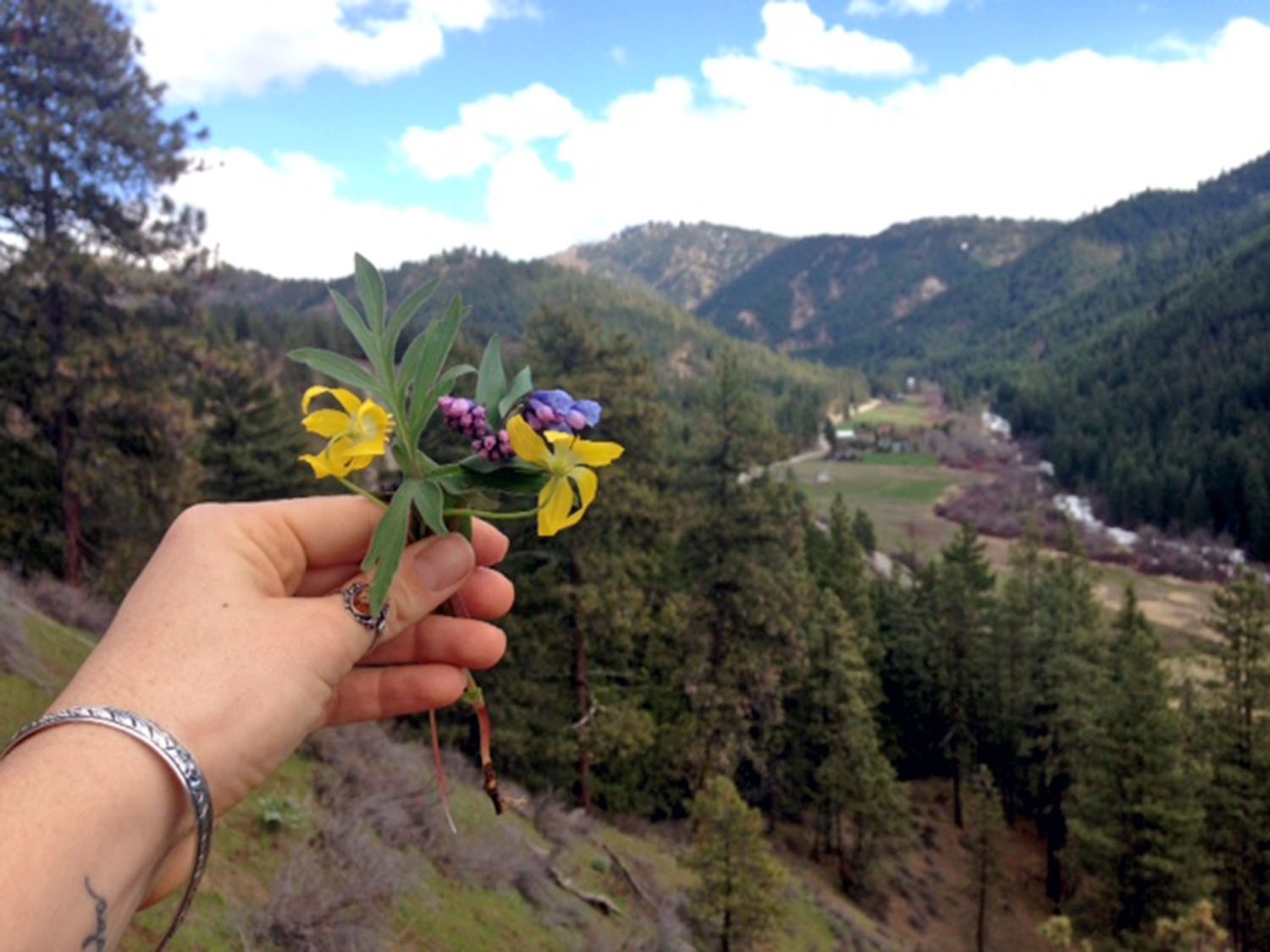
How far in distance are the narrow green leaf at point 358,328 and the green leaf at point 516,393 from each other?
0.33 m

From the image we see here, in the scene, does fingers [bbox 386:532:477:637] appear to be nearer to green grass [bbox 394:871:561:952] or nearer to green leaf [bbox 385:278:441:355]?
green leaf [bbox 385:278:441:355]

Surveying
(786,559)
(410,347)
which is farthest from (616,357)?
(410,347)

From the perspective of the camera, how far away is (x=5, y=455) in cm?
1467

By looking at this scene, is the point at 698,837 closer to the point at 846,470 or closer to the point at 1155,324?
the point at 846,470

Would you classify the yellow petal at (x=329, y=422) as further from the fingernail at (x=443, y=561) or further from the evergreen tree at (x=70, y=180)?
the evergreen tree at (x=70, y=180)

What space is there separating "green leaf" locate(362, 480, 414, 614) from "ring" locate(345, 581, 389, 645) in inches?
4.1

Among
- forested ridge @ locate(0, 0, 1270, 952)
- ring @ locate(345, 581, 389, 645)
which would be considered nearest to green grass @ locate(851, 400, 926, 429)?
forested ridge @ locate(0, 0, 1270, 952)

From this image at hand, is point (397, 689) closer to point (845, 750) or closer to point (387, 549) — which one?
point (387, 549)

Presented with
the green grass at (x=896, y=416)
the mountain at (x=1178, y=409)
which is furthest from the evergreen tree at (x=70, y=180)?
the green grass at (x=896, y=416)

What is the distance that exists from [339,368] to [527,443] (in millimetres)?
527

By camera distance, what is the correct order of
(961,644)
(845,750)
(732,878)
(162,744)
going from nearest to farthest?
(162,744)
(732,878)
(845,750)
(961,644)

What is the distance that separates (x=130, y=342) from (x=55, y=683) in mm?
8624

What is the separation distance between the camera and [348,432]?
196 cm

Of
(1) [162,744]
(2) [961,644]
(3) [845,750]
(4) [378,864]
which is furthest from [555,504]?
(2) [961,644]
